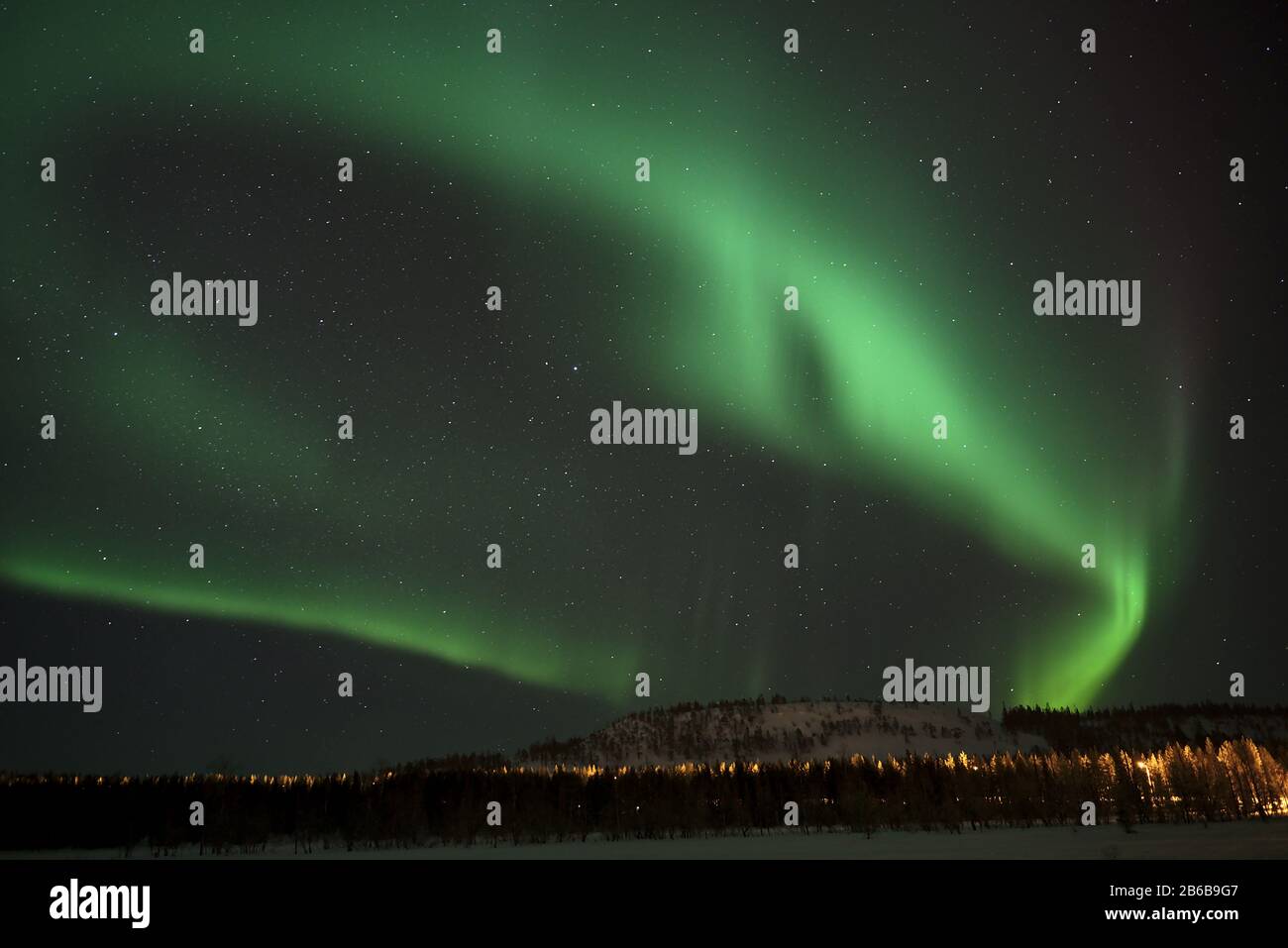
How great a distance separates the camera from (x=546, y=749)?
94188mm

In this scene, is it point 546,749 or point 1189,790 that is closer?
point 1189,790

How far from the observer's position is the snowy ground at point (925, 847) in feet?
96.8

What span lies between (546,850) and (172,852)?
13221 mm

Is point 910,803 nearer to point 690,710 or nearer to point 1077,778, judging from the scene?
point 1077,778

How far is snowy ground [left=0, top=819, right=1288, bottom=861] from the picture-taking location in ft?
96.8

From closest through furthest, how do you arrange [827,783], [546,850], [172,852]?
[546,850] < [172,852] < [827,783]

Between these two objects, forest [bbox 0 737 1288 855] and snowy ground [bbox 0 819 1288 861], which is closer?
snowy ground [bbox 0 819 1288 861]

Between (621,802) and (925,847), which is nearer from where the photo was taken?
(925,847)

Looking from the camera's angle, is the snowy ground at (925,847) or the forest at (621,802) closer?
the snowy ground at (925,847)

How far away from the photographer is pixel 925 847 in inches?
1292

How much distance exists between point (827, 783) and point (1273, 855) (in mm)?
18727

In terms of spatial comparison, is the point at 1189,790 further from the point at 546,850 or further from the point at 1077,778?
the point at 546,850
